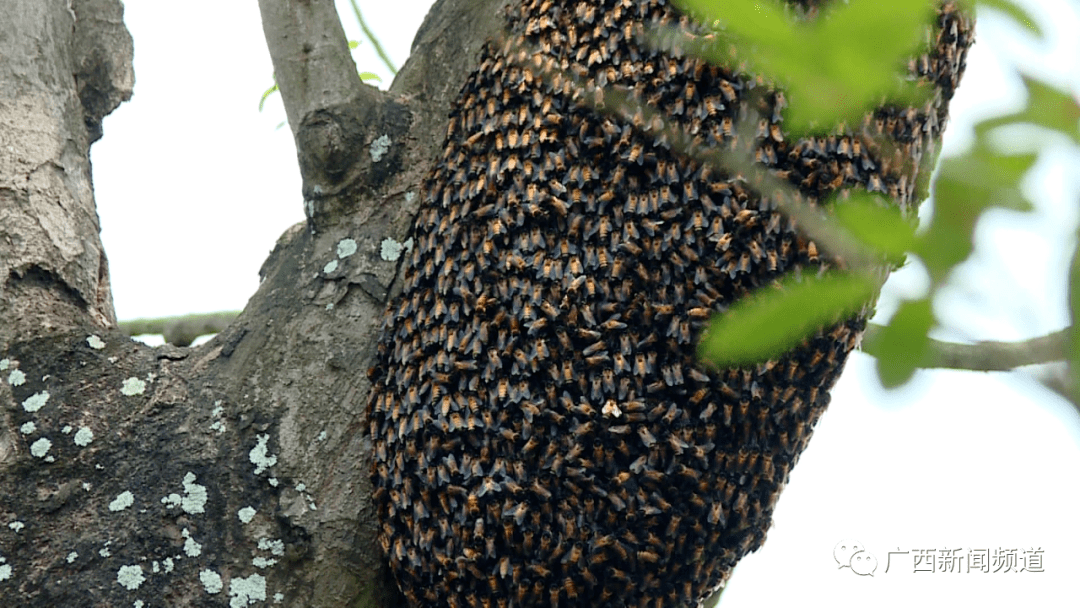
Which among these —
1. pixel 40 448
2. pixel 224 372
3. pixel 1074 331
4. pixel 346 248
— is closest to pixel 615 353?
pixel 346 248

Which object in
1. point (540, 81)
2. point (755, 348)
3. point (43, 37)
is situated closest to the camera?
point (755, 348)

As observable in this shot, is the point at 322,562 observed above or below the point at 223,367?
below

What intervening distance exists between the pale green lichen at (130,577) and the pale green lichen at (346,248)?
43.9 inches

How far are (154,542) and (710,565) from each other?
1630mm

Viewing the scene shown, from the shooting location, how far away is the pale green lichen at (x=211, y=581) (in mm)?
2877

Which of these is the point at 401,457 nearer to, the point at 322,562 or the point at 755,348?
the point at 322,562

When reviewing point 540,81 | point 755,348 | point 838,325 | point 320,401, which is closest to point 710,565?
point 838,325

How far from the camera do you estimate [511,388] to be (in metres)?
2.78

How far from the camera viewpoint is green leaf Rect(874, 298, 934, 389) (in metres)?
0.88

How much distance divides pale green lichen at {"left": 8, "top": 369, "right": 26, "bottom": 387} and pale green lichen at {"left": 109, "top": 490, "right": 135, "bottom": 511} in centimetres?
48

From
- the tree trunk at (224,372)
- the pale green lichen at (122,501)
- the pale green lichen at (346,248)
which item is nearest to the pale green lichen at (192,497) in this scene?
the tree trunk at (224,372)

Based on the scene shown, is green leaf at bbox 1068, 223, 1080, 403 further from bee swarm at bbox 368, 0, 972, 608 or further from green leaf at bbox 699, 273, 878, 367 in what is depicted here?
bee swarm at bbox 368, 0, 972, 608

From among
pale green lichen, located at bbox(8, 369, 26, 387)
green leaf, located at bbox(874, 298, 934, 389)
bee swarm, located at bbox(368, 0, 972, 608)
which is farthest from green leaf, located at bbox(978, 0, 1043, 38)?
pale green lichen, located at bbox(8, 369, 26, 387)

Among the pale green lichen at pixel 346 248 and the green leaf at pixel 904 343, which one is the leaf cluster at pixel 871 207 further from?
the pale green lichen at pixel 346 248
